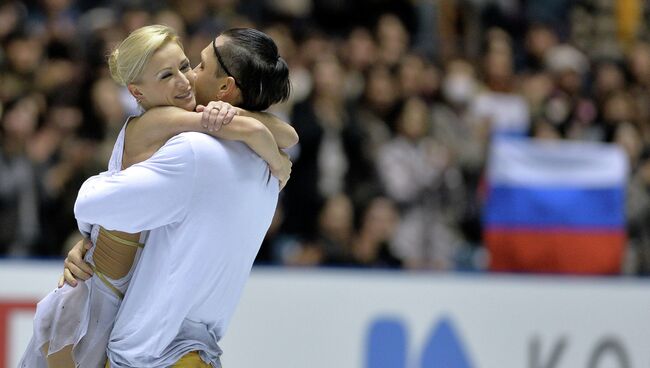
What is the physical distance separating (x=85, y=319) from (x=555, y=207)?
5537 millimetres

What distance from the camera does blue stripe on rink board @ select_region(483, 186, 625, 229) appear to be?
8539 millimetres

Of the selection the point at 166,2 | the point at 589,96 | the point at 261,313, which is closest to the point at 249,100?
the point at 261,313

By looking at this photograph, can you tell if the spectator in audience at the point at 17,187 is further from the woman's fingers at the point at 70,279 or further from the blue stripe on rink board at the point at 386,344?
the woman's fingers at the point at 70,279

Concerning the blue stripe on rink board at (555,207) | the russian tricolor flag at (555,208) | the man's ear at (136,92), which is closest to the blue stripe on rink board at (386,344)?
the russian tricolor flag at (555,208)

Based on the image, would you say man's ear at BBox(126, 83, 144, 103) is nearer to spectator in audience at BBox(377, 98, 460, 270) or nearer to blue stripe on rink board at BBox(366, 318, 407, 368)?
blue stripe on rink board at BBox(366, 318, 407, 368)

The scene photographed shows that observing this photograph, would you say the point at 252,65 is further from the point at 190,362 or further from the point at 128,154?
the point at 190,362

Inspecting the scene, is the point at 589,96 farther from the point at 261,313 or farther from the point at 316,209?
the point at 261,313

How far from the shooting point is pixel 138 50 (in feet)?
11.4

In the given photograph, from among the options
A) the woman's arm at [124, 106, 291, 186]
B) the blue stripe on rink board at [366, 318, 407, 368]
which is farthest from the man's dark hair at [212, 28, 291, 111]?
the blue stripe on rink board at [366, 318, 407, 368]

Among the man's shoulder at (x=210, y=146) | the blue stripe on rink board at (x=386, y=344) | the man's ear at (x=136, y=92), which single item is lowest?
the blue stripe on rink board at (x=386, y=344)

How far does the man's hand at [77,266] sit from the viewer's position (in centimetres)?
362

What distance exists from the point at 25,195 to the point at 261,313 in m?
1.61

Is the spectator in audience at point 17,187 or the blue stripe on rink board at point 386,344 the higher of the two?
the spectator in audience at point 17,187

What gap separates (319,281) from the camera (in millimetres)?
7320
